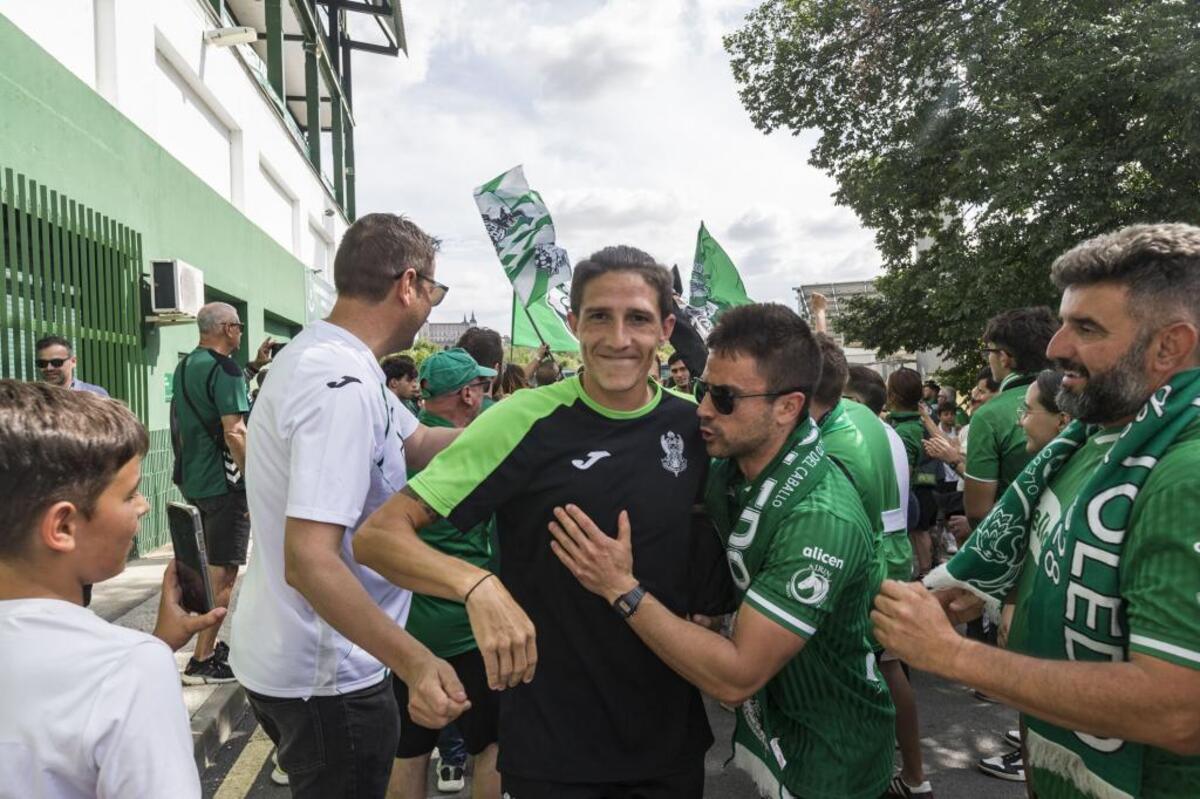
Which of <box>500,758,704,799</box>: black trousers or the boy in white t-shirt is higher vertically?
the boy in white t-shirt

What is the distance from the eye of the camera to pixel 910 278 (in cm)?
1900

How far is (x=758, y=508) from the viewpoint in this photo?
2.18m

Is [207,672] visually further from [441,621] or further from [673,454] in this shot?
[673,454]

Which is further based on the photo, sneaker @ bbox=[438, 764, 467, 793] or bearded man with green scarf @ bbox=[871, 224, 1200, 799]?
sneaker @ bbox=[438, 764, 467, 793]

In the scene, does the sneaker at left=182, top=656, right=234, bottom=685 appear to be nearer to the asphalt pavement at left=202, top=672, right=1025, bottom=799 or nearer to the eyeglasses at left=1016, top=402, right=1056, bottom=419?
the asphalt pavement at left=202, top=672, right=1025, bottom=799

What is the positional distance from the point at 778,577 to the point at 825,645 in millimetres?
402

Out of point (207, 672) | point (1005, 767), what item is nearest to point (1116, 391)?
point (1005, 767)

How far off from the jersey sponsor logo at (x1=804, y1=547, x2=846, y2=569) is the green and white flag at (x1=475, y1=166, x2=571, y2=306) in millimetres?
5483

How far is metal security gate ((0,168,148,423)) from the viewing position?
22.4 feet

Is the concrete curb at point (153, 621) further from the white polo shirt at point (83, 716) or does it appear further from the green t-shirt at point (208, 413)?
the white polo shirt at point (83, 716)

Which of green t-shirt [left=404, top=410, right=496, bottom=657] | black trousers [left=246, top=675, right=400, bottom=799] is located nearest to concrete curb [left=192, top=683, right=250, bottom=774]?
green t-shirt [left=404, top=410, right=496, bottom=657]

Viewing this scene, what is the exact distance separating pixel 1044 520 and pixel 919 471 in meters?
4.98

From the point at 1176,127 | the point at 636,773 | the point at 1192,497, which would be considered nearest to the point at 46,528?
the point at 636,773

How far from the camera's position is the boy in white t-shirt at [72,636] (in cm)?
123
